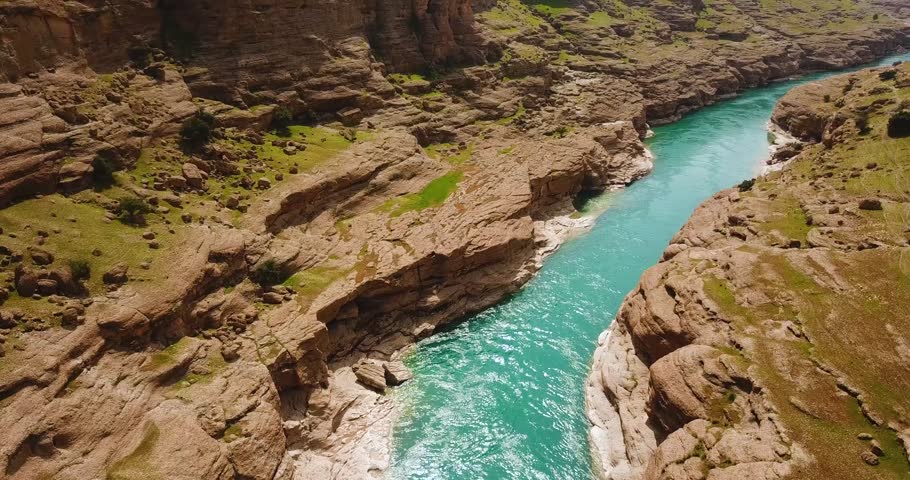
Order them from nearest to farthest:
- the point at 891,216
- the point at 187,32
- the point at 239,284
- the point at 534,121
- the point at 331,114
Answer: the point at 239,284
the point at 891,216
the point at 187,32
the point at 331,114
the point at 534,121

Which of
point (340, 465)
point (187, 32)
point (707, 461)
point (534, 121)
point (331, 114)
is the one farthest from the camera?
point (534, 121)

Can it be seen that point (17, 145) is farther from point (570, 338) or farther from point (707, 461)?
point (707, 461)

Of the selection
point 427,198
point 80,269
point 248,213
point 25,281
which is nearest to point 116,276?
point 80,269

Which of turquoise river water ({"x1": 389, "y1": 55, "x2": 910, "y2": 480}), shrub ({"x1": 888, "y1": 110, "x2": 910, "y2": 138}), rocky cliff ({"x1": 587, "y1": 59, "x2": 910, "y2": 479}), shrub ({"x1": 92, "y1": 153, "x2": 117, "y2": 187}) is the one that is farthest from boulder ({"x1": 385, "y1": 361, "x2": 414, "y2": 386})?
shrub ({"x1": 888, "y1": 110, "x2": 910, "y2": 138})

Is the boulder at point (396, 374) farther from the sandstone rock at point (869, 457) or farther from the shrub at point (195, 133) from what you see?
the sandstone rock at point (869, 457)

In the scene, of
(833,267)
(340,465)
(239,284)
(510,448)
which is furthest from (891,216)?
(239,284)
